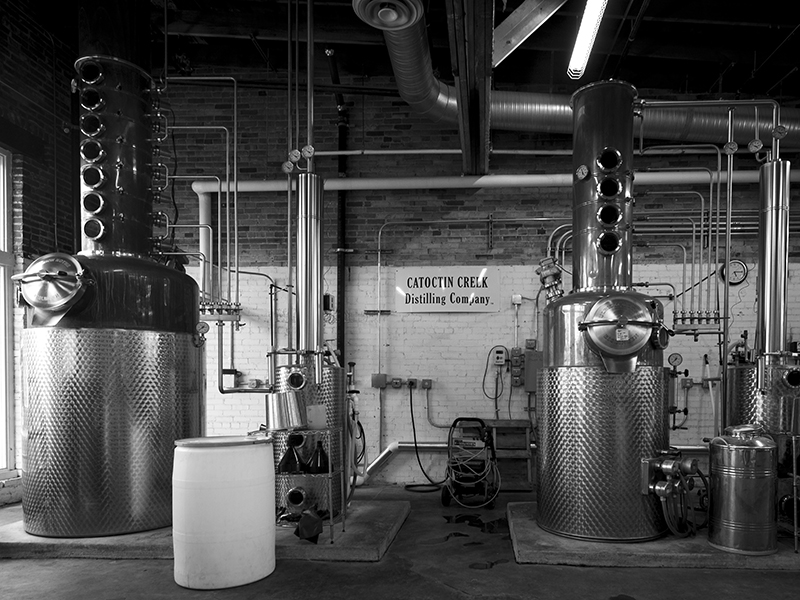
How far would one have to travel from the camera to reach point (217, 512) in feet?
11.1

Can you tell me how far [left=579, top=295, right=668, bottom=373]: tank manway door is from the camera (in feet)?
13.1

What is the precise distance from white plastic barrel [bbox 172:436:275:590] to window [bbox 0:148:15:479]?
341cm

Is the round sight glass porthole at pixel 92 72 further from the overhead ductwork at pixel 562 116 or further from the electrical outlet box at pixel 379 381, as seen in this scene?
the electrical outlet box at pixel 379 381

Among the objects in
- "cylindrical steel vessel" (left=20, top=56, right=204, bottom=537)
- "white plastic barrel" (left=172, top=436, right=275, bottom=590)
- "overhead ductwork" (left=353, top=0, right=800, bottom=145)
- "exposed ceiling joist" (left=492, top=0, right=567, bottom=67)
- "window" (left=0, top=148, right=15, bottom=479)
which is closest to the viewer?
"white plastic barrel" (left=172, top=436, right=275, bottom=590)

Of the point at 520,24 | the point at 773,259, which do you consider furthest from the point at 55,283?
the point at 773,259

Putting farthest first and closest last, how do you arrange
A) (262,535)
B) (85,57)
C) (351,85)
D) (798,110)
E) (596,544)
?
(351,85)
(798,110)
(85,57)
(596,544)
(262,535)

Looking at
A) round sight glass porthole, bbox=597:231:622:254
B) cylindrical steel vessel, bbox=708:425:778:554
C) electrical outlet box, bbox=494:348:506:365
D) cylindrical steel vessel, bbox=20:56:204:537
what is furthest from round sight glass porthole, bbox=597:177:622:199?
cylindrical steel vessel, bbox=20:56:204:537

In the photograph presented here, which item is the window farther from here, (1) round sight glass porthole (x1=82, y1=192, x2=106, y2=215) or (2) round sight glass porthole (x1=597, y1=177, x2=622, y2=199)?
(2) round sight glass porthole (x1=597, y1=177, x2=622, y2=199)

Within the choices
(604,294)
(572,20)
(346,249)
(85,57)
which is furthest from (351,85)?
(604,294)

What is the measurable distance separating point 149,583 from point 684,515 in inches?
134

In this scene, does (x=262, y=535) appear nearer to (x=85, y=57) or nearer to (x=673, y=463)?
(x=673, y=463)

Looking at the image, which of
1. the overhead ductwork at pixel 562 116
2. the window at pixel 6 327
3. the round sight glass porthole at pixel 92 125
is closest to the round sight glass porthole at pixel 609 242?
the overhead ductwork at pixel 562 116

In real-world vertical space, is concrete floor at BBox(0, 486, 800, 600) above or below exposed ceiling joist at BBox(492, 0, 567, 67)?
below

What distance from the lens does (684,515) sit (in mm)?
4215
